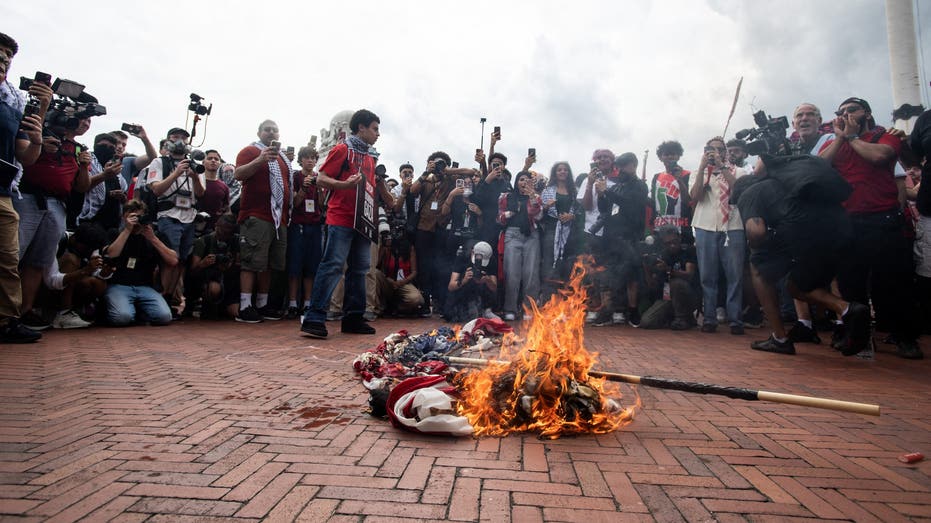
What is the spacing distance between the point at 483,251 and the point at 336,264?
2.36 m

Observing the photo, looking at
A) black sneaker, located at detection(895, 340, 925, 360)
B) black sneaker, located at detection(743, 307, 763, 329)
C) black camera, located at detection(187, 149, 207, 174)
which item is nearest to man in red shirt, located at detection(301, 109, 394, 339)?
black camera, located at detection(187, 149, 207, 174)

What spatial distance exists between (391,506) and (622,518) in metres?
0.78

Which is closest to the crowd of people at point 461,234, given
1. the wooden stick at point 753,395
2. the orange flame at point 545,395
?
the wooden stick at point 753,395

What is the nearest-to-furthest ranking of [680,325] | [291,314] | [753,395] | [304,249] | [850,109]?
[753,395]
[850,109]
[680,325]
[304,249]
[291,314]

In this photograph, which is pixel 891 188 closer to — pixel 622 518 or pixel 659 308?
pixel 659 308

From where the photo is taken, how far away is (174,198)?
684 cm

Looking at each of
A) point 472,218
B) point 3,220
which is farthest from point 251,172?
point 472,218

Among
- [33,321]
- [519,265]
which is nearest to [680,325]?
[519,265]

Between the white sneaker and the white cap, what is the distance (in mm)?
4848

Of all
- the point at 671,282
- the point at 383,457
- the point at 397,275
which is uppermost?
the point at 671,282

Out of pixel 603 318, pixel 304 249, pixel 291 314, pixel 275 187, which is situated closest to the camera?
pixel 275 187

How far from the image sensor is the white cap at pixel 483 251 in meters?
7.14

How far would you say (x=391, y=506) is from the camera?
1740 millimetres

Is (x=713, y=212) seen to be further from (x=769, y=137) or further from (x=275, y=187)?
(x=275, y=187)
